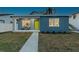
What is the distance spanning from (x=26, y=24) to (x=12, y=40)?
363 millimetres

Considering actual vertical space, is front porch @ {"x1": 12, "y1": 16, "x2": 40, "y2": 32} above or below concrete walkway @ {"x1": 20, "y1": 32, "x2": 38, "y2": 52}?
above

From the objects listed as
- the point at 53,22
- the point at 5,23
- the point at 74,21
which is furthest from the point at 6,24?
the point at 74,21

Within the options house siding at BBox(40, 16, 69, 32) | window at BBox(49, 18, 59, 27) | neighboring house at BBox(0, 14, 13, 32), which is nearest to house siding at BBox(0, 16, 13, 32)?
neighboring house at BBox(0, 14, 13, 32)

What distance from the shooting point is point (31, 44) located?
18.7 ft

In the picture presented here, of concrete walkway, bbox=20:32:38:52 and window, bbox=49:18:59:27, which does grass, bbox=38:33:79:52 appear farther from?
window, bbox=49:18:59:27

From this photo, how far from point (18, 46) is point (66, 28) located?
86 cm

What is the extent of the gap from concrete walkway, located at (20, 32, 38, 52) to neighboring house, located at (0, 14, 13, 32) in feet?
1.22

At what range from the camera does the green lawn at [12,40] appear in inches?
222

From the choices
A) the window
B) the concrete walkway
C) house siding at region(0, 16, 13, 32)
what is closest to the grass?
the concrete walkway

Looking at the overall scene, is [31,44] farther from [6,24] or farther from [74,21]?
[74,21]

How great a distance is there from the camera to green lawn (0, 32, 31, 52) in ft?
18.5
